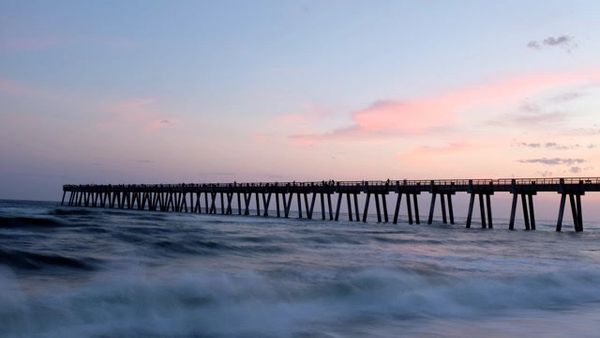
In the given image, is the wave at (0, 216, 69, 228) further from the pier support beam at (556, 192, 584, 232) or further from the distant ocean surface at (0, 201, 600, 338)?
the pier support beam at (556, 192, 584, 232)

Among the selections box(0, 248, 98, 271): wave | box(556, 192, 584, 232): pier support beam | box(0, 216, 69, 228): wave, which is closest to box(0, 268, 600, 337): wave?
box(0, 248, 98, 271): wave

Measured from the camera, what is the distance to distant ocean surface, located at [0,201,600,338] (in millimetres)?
8750

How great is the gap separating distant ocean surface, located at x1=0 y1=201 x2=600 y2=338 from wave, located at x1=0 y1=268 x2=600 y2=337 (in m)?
0.03

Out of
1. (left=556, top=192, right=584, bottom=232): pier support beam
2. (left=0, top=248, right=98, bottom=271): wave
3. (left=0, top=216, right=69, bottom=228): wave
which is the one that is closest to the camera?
(left=0, top=248, right=98, bottom=271): wave

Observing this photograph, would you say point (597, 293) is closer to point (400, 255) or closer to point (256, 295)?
point (400, 255)

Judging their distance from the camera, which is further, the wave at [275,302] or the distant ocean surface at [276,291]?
the distant ocean surface at [276,291]

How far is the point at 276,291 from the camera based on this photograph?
11.2 meters

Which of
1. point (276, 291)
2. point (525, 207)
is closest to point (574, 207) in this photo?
point (525, 207)

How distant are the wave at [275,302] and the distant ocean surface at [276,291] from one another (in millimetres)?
27

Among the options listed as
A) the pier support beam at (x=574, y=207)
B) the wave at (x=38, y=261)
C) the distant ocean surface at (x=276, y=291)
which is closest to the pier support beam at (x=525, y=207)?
the pier support beam at (x=574, y=207)

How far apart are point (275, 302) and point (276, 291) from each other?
644 mm

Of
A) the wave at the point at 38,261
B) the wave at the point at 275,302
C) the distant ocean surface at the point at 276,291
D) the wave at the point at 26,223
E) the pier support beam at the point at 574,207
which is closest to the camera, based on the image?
the wave at the point at 275,302

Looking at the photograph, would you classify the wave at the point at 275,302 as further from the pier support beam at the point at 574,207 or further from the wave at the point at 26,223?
the pier support beam at the point at 574,207

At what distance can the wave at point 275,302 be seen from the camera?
854 cm
